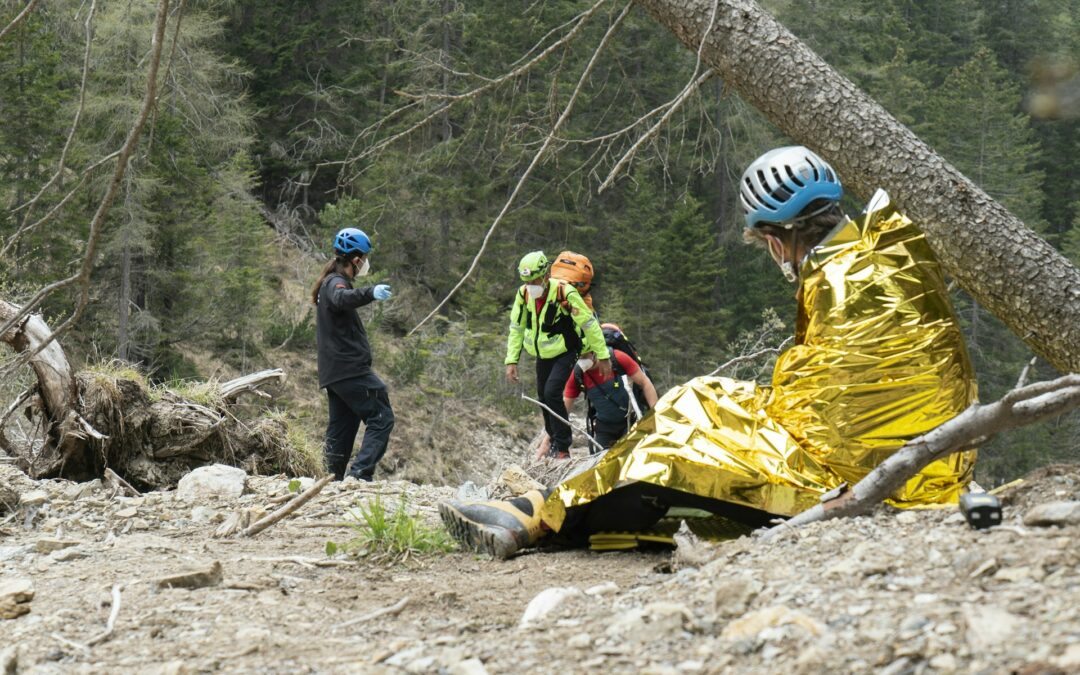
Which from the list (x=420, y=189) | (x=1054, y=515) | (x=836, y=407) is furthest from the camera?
(x=420, y=189)

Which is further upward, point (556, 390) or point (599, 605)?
point (599, 605)

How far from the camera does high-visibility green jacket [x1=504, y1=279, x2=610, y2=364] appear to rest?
790 centimetres

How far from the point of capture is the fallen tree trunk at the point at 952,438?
10.2 feet

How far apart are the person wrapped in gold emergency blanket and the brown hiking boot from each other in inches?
2.2

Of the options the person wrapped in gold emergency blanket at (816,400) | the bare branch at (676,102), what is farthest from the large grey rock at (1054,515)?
the bare branch at (676,102)

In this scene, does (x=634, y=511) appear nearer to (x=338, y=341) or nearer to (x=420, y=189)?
(x=338, y=341)

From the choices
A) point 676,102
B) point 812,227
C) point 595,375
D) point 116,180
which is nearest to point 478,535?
point 812,227

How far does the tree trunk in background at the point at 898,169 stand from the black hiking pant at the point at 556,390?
392cm

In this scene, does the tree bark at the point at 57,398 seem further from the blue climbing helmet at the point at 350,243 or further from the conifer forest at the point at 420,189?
the conifer forest at the point at 420,189

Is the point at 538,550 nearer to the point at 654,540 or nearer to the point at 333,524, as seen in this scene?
the point at 654,540

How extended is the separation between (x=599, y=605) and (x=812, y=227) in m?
1.83

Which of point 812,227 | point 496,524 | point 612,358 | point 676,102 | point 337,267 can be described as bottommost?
point 612,358

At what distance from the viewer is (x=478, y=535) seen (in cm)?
418

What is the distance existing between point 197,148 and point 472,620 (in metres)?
17.2
